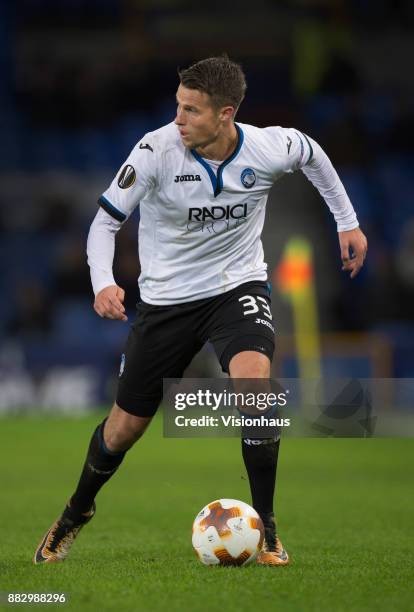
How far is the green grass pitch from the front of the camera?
504 cm

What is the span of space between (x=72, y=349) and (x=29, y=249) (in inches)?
157

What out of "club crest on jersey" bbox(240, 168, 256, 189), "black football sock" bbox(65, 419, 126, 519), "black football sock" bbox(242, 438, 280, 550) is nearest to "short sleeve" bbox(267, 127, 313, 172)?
"club crest on jersey" bbox(240, 168, 256, 189)

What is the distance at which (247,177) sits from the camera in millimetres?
6152

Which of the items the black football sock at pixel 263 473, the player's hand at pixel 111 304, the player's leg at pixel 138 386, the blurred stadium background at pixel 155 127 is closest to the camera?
the player's hand at pixel 111 304

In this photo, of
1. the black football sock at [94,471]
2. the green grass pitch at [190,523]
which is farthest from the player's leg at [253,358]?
the black football sock at [94,471]

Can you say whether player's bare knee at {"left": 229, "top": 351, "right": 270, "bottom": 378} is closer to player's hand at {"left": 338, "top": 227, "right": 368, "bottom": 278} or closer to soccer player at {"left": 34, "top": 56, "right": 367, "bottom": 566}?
soccer player at {"left": 34, "top": 56, "right": 367, "bottom": 566}

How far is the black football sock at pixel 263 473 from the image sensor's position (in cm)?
589

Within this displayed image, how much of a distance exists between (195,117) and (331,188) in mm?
941

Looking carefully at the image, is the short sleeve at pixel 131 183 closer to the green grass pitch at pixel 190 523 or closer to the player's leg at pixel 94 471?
the player's leg at pixel 94 471

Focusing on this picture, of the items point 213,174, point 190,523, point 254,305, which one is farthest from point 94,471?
point 190,523

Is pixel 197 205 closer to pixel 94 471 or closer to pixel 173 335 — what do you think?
pixel 173 335

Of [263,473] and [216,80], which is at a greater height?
[216,80]

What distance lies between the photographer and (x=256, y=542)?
5719 millimetres

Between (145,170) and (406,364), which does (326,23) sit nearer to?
(406,364)
